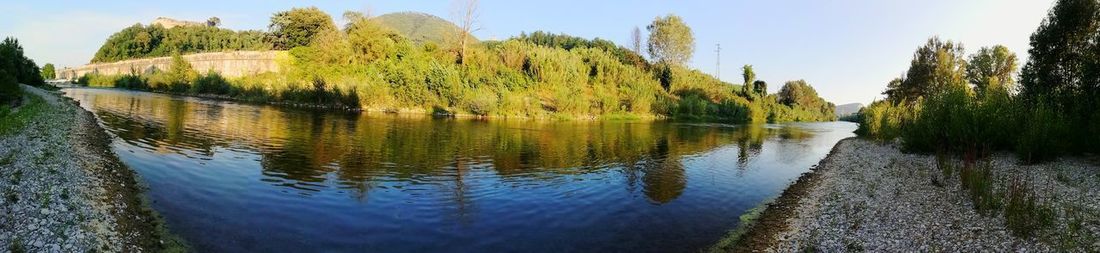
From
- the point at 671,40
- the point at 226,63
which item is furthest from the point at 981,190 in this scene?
the point at 226,63

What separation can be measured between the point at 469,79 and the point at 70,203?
161 ft

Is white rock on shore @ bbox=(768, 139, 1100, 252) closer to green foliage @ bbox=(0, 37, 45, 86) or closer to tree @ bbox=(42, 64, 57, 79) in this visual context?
green foliage @ bbox=(0, 37, 45, 86)

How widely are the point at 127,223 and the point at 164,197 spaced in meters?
2.75

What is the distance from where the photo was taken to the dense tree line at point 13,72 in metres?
28.6

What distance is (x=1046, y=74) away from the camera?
20312 millimetres

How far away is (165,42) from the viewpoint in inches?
5640

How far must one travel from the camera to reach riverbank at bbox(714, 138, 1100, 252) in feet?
26.4

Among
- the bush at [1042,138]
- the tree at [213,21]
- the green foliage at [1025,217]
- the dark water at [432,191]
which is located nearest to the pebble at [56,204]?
the dark water at [432,191]

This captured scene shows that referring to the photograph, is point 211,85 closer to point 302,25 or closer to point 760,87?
point 302,25

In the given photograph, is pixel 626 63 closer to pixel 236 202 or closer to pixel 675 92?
pixel 675 92

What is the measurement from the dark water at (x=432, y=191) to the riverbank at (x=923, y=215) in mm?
1188

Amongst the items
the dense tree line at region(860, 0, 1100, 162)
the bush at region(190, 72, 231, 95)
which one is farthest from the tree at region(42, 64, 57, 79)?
the dense tree line at region(860, 0, 1100, 162)

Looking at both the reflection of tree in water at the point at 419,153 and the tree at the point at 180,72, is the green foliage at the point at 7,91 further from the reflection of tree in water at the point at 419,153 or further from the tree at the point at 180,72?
the tree at the point at 180,72

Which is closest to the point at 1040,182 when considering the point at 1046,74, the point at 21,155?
the point at 1046,74
